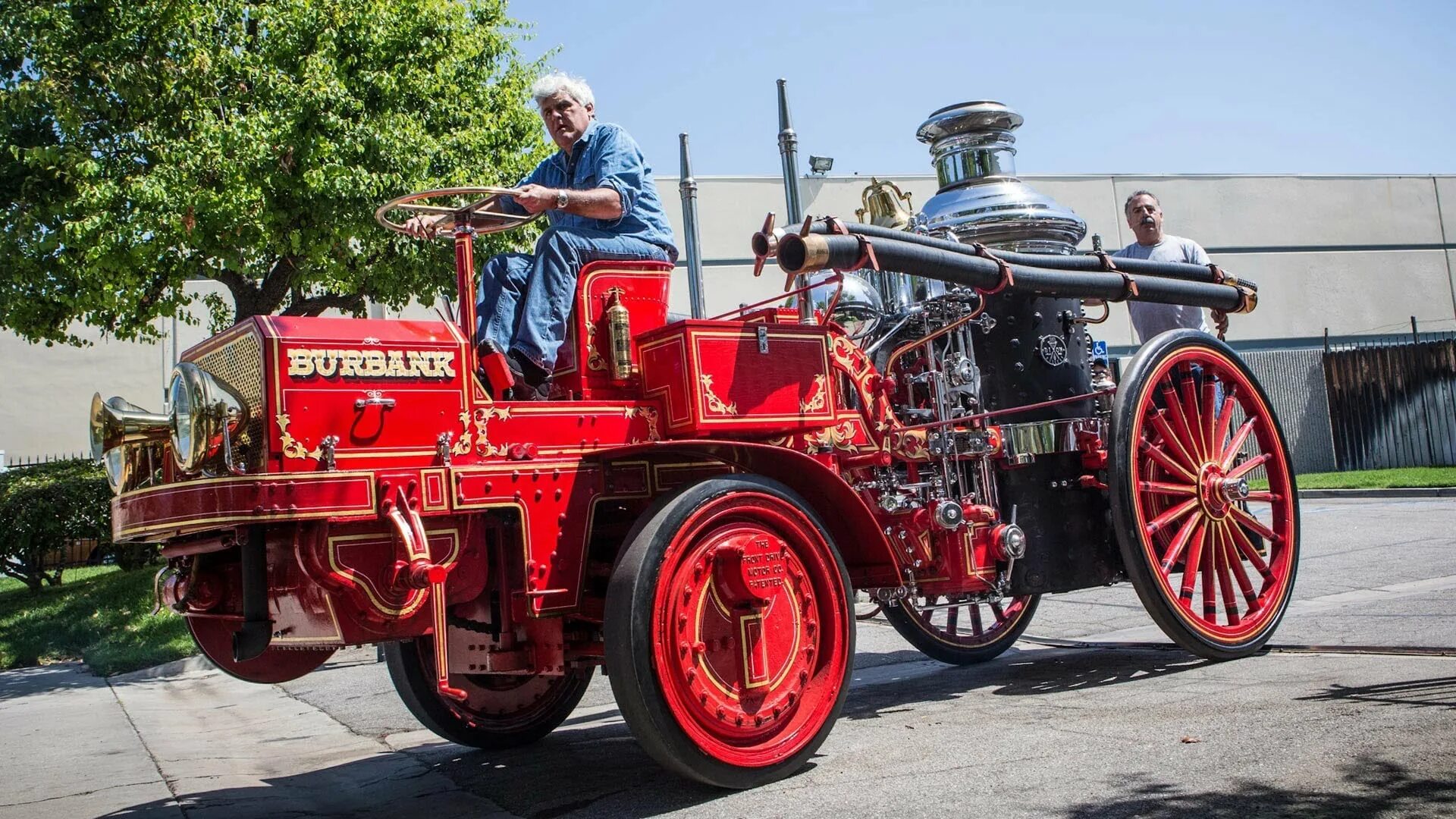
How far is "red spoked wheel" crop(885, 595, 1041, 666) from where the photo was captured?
6352mm

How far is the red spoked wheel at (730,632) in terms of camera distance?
3.70 meters

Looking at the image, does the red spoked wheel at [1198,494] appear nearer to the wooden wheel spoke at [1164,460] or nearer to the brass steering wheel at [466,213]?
the wooden wheel spoke at [1164,460]

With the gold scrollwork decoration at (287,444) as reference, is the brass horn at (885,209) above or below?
above

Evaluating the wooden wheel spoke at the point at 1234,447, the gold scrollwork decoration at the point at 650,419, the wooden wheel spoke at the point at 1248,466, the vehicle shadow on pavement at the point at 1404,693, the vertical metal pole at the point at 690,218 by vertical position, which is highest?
the vertical metal pole at the point at 690,218

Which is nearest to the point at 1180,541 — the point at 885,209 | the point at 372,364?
the point at 885,209

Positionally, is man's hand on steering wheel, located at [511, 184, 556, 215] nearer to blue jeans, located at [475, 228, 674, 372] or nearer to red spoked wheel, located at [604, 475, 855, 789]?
blue jeans, located at [475, 228, 674, 372]

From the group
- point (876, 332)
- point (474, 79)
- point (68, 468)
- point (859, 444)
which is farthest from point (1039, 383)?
point (68, 468)

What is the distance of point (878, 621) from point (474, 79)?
7.43 metres

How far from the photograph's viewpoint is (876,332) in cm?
611

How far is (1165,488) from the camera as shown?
566 centimetres

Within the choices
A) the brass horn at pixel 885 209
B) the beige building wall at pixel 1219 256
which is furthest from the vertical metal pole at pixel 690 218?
the beige building wall at pixel 1219 256

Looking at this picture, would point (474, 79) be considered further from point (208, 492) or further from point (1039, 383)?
point (208, 492)

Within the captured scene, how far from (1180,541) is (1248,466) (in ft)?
2.28

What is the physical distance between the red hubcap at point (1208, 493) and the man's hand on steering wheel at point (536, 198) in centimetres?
284
